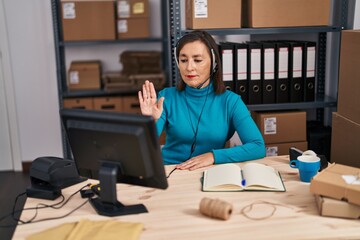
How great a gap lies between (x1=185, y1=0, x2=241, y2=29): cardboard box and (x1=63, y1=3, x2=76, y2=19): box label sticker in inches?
49.9

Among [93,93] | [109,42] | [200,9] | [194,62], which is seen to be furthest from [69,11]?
[194,62]

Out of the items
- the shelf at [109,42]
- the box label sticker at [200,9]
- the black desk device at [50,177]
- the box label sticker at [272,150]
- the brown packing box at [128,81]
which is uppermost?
the box label sticker at [200,9]

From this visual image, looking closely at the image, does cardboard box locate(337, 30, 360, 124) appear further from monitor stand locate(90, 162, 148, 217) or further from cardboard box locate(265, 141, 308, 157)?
monitor stand locate(90, 162, 148, 217)

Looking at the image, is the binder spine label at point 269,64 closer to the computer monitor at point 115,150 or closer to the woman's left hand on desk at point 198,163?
the woman's left hand on desk at point 198,163

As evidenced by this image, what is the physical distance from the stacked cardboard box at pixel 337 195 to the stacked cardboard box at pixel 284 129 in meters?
1.25

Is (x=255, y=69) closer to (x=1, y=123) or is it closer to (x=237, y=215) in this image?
(x=237, y=215)

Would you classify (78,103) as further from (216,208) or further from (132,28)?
(216,208)

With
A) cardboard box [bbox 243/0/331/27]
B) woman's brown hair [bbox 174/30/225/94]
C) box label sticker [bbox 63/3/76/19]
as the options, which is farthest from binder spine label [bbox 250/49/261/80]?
box label sticker [bbox 63/3/76/19]

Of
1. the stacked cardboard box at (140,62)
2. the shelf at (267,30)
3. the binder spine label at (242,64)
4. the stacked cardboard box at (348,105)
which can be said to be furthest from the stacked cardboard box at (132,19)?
the stacked cardboard box at (348,105)

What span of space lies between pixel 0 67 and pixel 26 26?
418 millimetres

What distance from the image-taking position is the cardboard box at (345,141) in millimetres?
2184

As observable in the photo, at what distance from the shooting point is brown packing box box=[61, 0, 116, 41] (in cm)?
350

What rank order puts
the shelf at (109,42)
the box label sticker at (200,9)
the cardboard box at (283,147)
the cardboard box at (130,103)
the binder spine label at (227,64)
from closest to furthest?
the box label sticker at (200,9) → the binder spine label at (227,64) → the cardboard box at (283,147) → the shelf at (109,42) → the cardboard box at (130,103)

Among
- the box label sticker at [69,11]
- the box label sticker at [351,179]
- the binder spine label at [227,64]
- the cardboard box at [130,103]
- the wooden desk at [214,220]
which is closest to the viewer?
the wooden desk at [214,220]
